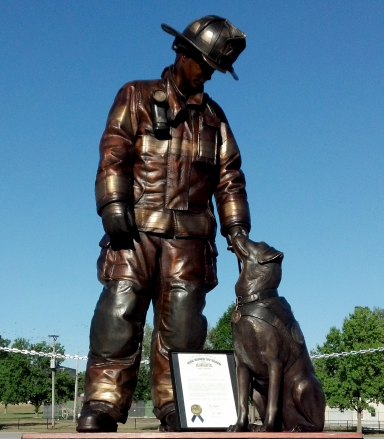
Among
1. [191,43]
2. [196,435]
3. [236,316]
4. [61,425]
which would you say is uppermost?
[191,43]

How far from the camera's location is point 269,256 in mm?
4926

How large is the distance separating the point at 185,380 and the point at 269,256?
100 centimetres

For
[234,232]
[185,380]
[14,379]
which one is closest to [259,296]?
[185,380]

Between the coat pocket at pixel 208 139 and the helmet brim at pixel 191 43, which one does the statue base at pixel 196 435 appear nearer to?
the coat pocket at pixel 208 139

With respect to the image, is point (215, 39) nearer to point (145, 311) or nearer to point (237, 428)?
point (145, 311)

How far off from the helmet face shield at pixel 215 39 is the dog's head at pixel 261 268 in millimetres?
1477

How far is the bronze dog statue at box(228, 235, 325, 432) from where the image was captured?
185 inches

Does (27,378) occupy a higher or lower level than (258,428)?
higher

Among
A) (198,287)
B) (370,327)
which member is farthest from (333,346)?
(198,287)

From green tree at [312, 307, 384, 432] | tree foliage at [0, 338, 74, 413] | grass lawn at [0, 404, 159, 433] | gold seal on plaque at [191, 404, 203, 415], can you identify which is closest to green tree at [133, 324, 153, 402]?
grass lawn at [0, 404, 159, 433]

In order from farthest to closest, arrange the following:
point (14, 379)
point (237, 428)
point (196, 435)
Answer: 1. point (14, 379)
2. point (237, 428)
3. point (196, 435)

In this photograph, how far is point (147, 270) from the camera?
5.53 metres

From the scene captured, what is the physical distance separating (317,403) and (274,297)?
72cm

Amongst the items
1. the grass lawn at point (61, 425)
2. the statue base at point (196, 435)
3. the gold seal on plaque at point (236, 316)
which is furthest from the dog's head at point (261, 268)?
the grass lawn at point (61, 425)
